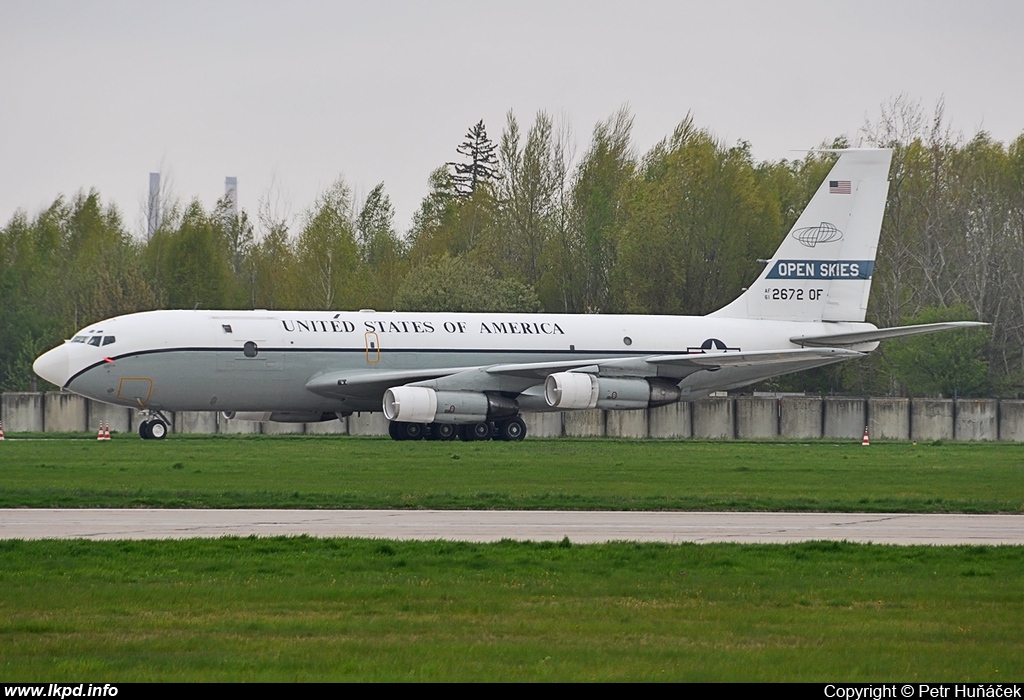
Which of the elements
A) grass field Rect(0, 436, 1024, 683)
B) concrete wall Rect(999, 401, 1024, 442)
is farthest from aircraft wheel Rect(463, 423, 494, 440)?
concrete wall Rect(999, 401, 1024, 442)

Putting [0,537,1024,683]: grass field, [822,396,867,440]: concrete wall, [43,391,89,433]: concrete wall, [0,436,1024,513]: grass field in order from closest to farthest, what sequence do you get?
[0,537,1024,683]: grass field < [0,436,1024,513]: grass field < [43,391,89,433]: concrete wall < [822,396,867,440]: concrete wall

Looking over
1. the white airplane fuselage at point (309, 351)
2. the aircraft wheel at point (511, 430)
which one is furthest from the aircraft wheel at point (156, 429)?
the aircraft wheel at point (511, 430)

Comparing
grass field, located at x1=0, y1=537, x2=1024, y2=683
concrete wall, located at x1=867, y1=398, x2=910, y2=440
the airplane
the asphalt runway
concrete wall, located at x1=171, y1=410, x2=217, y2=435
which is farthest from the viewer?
concrete wall, located at x1=867, y1=398, x2=910, y2=440

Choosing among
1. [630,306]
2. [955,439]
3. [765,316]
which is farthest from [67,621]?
[630,306]

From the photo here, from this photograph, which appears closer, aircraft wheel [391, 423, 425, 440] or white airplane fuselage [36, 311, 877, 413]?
white airplane fuselage [36, 311, 877, 413]

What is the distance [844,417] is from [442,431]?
14.9 metres

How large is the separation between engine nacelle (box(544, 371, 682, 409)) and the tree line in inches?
664

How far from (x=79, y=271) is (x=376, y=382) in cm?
3732

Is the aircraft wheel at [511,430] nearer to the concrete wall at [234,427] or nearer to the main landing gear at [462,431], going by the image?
the main landing gear at [462,431]

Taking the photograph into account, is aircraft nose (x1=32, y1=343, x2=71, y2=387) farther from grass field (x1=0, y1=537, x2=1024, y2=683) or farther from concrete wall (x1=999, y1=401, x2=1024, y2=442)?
concrete wall (x1=999, y1=401, x2=1024, y2=442)

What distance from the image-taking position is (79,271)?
70.9 metres

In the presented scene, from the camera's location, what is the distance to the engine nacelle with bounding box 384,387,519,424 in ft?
122

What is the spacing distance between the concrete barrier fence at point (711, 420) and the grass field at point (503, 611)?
31.4 m
